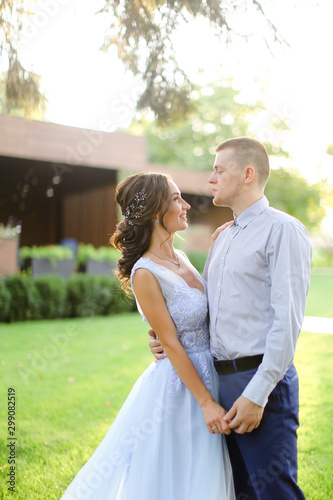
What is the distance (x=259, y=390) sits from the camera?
6.18 feet

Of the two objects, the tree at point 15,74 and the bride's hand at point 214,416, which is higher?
the tree at point 15,74

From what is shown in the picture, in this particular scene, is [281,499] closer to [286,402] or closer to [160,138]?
[286,402]

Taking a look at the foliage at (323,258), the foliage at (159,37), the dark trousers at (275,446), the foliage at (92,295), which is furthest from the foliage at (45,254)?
the foliage at (323,258)

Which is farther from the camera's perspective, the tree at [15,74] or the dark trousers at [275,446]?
the tree at [15,74]

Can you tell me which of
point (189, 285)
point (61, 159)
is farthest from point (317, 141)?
point (61, 159)

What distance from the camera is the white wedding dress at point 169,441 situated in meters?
2.24

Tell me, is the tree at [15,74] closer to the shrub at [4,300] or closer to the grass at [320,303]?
the shrub at [4,300]

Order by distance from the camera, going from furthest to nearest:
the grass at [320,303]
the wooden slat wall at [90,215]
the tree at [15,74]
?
Result: 1. the wooden slat wall at [90,215]
2. the grass at [320,303]
3. the tree at [15,74]

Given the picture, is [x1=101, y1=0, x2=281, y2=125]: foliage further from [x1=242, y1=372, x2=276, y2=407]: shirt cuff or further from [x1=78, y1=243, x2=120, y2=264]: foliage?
[x1=78, y1=243, x2=120, y2=264]: foliage

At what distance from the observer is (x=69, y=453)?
3.96 meters

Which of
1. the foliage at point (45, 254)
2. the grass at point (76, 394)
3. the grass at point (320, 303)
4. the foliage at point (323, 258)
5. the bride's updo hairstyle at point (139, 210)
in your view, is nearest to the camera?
the bride's updo hairstyle at point (139, 210)

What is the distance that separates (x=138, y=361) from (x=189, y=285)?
16.1 ft

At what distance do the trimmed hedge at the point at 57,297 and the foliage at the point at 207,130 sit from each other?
979cm

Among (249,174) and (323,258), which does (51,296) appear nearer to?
(249,174)
